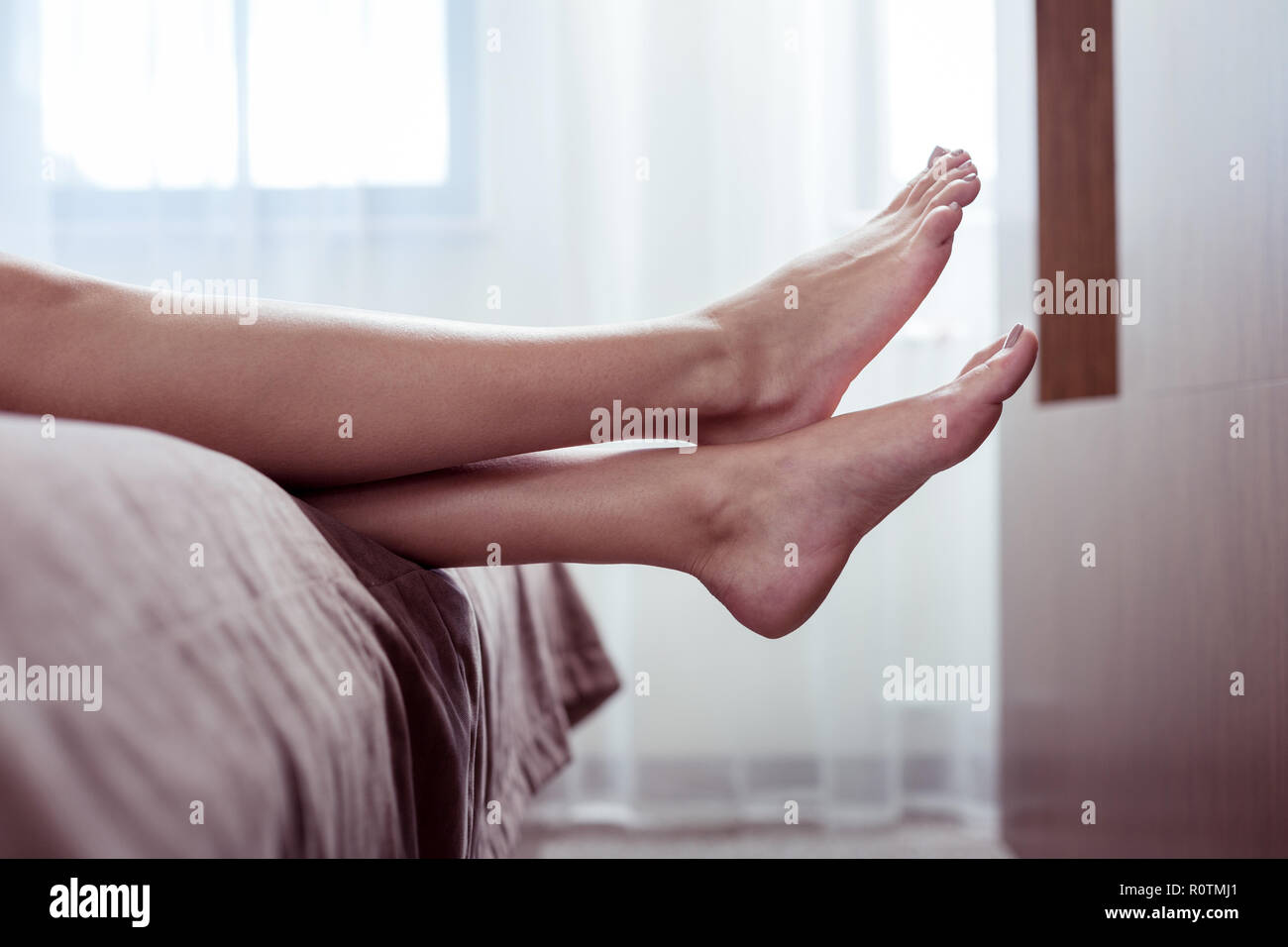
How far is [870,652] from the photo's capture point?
5.51ft

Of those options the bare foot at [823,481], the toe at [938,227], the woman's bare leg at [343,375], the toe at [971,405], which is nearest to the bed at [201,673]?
the woman's bare leg at [343,375]

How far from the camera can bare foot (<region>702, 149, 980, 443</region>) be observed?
786 millimetres

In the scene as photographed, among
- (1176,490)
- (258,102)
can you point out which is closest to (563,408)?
(1176,490)

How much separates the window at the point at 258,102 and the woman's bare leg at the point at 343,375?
1.16 metres

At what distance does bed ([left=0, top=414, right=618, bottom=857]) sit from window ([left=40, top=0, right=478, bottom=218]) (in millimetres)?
1359

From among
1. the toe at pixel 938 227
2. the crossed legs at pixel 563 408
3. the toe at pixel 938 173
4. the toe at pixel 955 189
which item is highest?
the toe at pixel 938 173

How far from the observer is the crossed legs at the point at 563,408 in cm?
62

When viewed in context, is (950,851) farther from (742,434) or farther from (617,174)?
(617,174)

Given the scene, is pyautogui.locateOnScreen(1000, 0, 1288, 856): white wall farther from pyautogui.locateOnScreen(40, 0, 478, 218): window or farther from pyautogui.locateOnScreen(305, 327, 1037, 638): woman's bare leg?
pyautogui.locateOnScreen(40, 0, 478, 218): window

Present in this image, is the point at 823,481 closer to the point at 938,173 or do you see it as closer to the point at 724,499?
the point at 724,499

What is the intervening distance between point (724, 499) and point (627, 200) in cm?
108

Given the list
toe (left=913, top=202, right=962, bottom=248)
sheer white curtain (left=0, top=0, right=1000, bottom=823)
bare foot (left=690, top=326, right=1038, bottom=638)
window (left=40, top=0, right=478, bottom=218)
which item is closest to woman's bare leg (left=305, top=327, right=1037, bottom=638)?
bare foot (left=690, top=326, right=1038, bottom=638)

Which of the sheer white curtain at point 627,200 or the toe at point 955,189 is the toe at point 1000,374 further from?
the sheer white curtain at point 627,200

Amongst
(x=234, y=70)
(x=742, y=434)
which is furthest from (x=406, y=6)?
(x=742, y=434)
